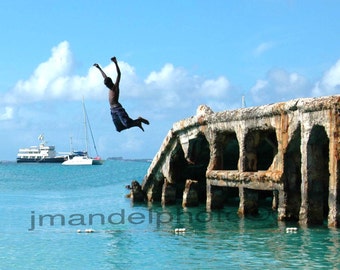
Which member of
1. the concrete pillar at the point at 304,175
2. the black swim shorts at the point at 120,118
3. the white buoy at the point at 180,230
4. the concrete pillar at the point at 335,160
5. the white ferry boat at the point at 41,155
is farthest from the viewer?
the white ferry boat at the point at 41,155

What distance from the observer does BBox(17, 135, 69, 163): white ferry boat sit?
137 m

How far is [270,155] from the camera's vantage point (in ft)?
96.9

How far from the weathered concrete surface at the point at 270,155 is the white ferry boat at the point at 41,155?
4294 inches

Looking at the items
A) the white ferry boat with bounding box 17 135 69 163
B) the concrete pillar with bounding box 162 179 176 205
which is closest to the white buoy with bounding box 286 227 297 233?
the concrete pillar with bounding box 162 179 176 205

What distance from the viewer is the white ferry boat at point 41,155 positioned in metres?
137

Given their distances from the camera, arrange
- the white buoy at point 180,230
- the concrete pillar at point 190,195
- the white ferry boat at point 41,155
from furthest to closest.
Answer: the white ferry boat at point 41,155, the concrete pillar at point 190,195, the white buoy at point 180,230

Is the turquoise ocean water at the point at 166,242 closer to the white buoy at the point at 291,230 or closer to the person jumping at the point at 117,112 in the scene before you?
the white buoy at the point at 291,230

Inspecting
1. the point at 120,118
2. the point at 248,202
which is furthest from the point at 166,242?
the point at 248,202

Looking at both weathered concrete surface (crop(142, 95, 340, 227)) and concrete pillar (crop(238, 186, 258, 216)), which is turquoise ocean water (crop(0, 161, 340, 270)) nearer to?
concrete pillar (crop(238, 186, 258, 216))

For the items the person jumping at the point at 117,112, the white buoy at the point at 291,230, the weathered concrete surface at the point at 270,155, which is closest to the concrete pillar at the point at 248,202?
the weathered concrete surface at the point at 270,155

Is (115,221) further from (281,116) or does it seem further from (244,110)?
(281,116)

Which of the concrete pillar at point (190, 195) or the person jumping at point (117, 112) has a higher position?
the person jumping at point (117, 112)

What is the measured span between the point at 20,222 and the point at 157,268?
11.1 meters

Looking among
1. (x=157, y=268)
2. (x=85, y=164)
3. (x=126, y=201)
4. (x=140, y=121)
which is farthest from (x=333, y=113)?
(x=85, y=164)
